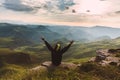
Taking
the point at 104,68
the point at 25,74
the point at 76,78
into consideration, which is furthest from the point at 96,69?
the point at 25,74

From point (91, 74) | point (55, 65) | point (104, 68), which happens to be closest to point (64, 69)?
point (55, 65)

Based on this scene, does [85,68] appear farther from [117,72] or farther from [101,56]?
[101,56]

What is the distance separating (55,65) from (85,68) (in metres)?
4.37

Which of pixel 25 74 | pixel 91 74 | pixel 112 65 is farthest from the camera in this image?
pixel 112 65

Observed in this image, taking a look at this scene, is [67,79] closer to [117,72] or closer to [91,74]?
[91,74]

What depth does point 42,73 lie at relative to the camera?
24.0 m

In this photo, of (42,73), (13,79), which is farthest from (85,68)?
(13,79)

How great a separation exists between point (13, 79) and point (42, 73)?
4408 mm

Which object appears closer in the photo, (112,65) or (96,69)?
(96,69)

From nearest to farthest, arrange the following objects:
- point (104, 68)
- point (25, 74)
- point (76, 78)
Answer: point (25, 74) < point (76, 78) < point (104, 68)

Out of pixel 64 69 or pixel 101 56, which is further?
pixel 101 56

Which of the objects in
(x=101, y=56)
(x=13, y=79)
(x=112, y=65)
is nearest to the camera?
(x=13, y=79)

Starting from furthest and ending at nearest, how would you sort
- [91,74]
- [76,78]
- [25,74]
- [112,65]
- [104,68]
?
[112,65] → [104,68] → [91,74] → [76,78] → [25,74]

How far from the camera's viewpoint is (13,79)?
2006 cm
